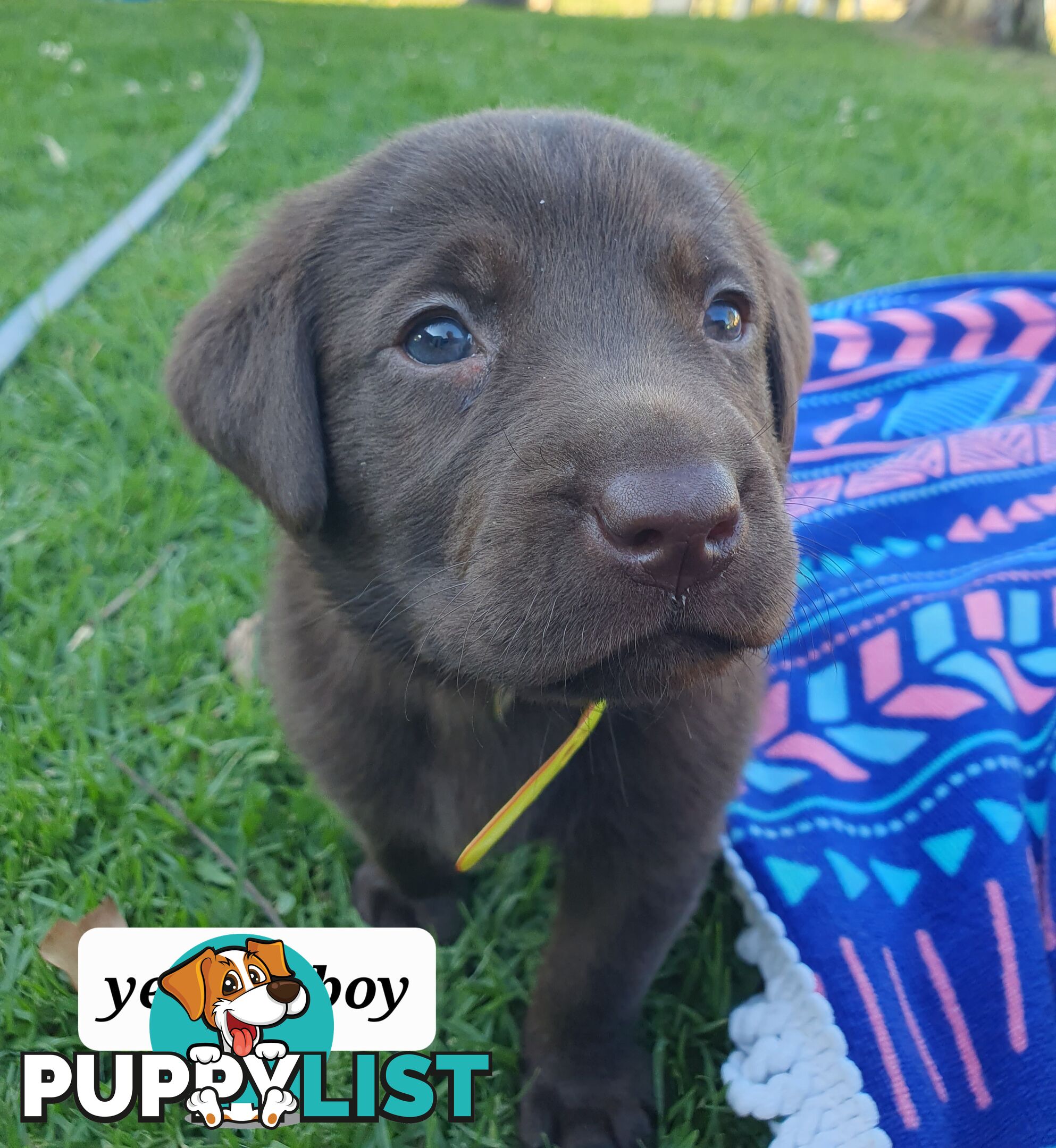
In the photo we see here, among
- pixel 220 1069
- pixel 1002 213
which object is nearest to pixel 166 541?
pixel 220 1069

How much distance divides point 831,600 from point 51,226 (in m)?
4.52

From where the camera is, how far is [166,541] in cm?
320

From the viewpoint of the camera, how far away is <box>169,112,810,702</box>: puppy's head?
51.6 inches

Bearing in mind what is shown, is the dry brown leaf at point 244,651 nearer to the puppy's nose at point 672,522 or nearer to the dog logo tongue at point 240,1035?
the dog logo tongue at point 240,1035

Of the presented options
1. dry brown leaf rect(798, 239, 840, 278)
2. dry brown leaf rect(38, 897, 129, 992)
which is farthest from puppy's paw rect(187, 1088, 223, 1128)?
dry brown leaf rect(798, 239, 840, 278)

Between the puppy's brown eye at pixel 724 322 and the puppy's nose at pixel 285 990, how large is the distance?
144cm

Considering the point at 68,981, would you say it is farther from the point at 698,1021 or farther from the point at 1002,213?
the point at 1002,213

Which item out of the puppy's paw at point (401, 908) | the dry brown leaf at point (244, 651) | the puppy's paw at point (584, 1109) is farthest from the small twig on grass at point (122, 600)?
the puppy's paw at point (584, 1109)

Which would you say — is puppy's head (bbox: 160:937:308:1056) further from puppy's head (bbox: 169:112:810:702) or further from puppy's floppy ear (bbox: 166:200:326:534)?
puppy's floppy ear (bbox: 166:200:326:534)

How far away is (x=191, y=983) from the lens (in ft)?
5.87

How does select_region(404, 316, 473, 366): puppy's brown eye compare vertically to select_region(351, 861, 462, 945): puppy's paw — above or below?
above

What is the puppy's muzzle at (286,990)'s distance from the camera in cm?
179

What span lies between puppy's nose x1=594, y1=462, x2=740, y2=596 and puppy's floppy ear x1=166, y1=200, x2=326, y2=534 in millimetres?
675

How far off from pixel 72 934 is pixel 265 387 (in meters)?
1.24
